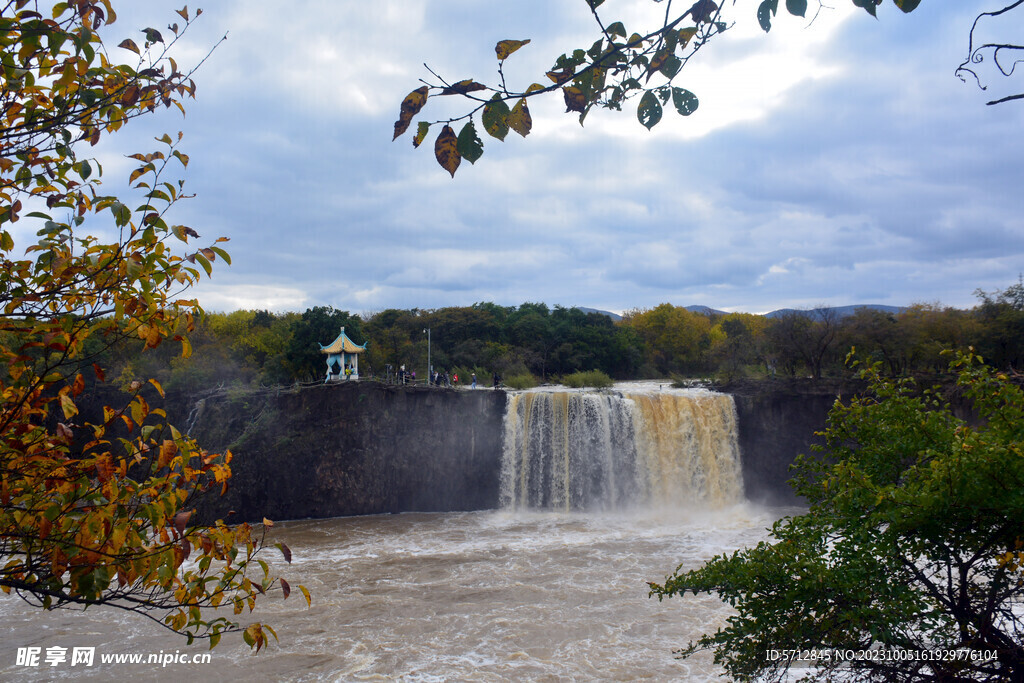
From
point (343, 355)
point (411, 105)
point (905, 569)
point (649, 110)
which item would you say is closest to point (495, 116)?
point (411, 105)

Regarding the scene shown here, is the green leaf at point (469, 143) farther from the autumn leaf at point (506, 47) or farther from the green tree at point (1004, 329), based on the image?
the green tree at point (1004, 329)

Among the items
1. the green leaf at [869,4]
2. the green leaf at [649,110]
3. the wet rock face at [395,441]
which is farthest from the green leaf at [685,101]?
the wet rock face at [395,441]

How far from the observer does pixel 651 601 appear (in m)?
11.4

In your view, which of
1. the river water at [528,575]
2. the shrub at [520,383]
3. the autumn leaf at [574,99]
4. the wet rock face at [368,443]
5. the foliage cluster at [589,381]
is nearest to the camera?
the autumn leaf at [574,99]

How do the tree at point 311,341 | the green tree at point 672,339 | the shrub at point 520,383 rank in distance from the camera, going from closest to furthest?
the shrub at point 520,383
the tree at point 311,341
the green tree at point 672,339

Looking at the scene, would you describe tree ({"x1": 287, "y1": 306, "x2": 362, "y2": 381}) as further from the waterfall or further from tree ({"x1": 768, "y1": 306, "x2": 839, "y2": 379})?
tree ({"x1": 768, "y1": 306, "x2": 839, "y2": 379})

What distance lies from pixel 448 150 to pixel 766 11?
101cm

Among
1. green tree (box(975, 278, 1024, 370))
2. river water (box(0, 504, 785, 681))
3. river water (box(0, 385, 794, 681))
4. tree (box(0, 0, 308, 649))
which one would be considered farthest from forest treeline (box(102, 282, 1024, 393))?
tree (box(0, 0, 308, 649))

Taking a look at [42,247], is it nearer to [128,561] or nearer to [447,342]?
[128,561]

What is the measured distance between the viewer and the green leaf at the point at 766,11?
183 cm

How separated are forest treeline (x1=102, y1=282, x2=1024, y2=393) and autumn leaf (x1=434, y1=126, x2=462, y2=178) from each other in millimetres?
21280

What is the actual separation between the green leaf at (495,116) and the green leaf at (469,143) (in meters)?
0.07

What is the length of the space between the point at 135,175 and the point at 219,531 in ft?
4.34

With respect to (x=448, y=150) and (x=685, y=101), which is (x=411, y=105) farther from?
(x=685, y=101)
